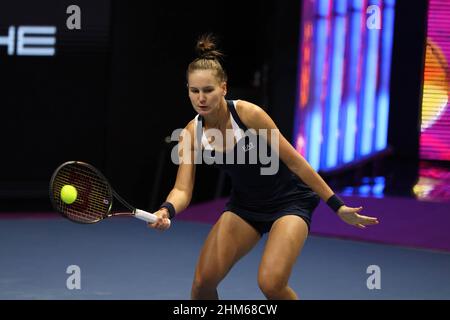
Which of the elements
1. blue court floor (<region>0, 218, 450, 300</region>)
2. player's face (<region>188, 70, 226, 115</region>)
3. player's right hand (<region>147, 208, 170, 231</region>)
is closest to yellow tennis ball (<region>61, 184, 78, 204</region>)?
player's right hand (<region>147, 208, 170, 231</region>)

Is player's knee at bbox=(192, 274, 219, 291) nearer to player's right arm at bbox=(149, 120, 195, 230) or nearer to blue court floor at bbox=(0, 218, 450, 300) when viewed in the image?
player's right arm at bbox=(149, 120, 195, 230)

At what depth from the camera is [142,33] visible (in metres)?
8.76

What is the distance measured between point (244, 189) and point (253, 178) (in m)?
0.07

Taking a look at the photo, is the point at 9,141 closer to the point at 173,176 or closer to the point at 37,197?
the point at 37,197

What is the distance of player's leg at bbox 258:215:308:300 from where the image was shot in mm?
4188

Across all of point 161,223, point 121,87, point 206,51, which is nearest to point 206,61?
point 206,51

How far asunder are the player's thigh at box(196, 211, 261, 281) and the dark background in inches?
160

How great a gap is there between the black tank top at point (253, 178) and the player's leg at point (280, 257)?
0.13 metres

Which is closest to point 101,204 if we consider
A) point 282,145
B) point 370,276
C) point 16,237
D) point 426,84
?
point 282,145

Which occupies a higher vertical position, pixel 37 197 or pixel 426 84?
pixel 426 84

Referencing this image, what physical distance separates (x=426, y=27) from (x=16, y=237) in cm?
500

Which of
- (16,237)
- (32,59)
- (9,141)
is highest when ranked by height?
(32,59)

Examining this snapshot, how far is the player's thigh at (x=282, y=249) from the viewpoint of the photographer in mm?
4191
